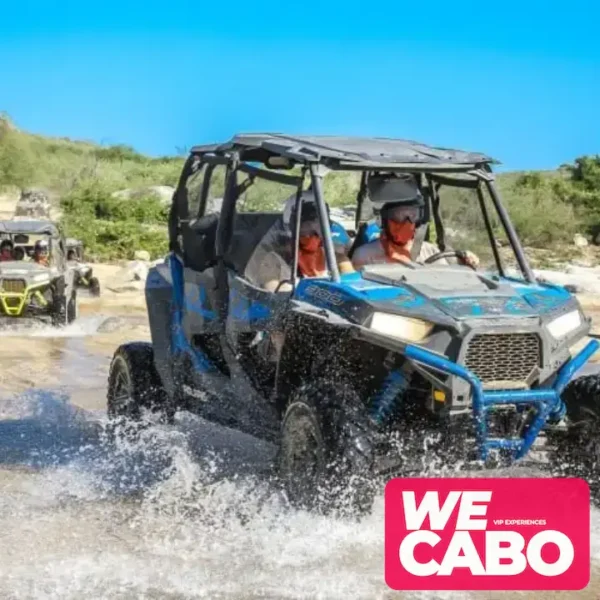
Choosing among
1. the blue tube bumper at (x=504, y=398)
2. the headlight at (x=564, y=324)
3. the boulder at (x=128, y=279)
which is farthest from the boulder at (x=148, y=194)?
the blue tube bumper at (x=504, y=398)

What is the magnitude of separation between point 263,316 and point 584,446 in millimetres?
1748

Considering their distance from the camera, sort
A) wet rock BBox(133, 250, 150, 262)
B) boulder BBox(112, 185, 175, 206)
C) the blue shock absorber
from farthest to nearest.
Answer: boulder BBox(112, 185, 175, 206) → wet rock BBox(133, 250, 150, 262) → the blue shock absorber

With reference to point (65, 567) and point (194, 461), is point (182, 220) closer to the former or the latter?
point (194, 461)

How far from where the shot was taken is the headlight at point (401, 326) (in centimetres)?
606

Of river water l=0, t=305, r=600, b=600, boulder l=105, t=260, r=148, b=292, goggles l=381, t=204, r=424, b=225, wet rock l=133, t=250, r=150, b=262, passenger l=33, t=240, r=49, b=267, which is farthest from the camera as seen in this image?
wet rock l=133, t=250, r=150, b=262

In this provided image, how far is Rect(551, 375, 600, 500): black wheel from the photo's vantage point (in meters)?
6.65

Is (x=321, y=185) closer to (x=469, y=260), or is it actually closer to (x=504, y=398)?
(x=469, y=260)

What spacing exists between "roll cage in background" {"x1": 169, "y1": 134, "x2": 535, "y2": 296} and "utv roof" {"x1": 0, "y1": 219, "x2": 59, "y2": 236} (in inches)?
360

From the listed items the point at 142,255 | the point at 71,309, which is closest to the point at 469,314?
the point at 71,309

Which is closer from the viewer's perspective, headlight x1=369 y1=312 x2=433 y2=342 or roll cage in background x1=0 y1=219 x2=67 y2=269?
headlight x1=369 y1=312 x2=433 y2=342

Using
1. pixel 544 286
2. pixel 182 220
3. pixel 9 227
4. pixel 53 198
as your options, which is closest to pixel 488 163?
pixel 544 286

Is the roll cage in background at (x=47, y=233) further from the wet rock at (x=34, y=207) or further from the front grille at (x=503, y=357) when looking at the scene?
the wet rock at (x=34, y=207)

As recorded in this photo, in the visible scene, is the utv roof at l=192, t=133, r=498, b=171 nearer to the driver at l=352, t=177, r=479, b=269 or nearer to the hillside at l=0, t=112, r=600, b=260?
the driver at l=352, t=177, r=479, b=269

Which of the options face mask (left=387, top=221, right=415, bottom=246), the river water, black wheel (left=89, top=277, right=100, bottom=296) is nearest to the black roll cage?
face mask (left=387, top=221, right=415, bottom=246)
